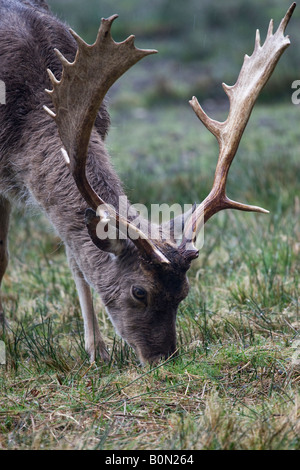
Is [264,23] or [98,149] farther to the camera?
[264,23]

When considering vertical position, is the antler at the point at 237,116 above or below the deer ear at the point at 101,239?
above

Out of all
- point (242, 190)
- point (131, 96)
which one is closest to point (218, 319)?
point (242, 190)

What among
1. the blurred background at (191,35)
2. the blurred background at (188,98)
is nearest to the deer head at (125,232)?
the blurred background at (188,98)

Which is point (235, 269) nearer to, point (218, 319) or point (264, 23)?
point (218, 319)

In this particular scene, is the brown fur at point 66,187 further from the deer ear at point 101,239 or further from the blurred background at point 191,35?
the blurred background at point 191,35

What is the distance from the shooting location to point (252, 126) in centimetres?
1028

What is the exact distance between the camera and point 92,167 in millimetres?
4316

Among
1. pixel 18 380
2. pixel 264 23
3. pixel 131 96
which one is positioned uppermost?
pixel 264 23

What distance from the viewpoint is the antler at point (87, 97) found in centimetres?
368

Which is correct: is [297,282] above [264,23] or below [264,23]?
below

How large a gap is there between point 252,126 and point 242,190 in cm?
312

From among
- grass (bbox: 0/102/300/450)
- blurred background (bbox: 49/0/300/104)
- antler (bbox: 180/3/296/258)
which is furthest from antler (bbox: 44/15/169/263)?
blurred background (bbox: 49/0/300/104)

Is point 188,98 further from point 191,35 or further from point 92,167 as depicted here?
point 92,167

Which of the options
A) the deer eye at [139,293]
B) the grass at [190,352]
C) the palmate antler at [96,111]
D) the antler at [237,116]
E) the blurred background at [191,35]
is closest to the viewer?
the grass at [190,352]
